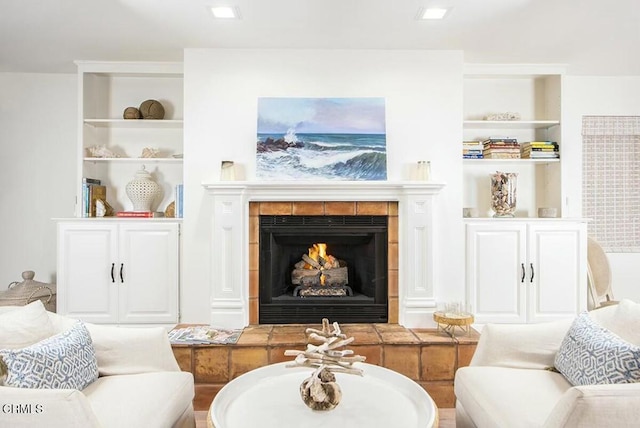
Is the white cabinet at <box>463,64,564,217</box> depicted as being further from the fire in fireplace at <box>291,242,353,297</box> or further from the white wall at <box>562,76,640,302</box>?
the fire in fireplace at <box>291,242,353,297</box>

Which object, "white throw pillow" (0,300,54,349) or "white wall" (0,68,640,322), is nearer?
"white throw pillow" (0,300,54,349)

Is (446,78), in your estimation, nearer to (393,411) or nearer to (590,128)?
(590,128)

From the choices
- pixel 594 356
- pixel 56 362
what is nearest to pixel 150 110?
pixel 56 362

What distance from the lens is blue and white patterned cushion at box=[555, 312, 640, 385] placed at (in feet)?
5.03

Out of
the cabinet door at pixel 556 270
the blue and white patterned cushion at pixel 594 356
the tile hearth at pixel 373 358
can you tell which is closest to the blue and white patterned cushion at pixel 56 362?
the tile hearth at pixel 373 358

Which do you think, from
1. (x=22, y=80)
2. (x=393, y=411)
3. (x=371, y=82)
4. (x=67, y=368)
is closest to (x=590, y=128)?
(x=371, y=82)

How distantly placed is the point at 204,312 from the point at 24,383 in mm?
1841

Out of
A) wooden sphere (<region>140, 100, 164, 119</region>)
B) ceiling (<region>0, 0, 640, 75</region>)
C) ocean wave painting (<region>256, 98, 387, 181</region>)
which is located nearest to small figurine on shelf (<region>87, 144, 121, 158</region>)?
wooden sphere (<region>140, 100, 164, 119</region>)

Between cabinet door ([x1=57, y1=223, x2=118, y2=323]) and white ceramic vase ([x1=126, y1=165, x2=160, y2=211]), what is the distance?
0.32m

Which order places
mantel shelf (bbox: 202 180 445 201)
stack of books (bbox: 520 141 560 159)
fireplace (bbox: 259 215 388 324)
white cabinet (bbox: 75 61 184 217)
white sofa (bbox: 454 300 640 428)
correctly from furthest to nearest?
white cabinet (bbox: 75 61 184 217)
stack of books (bbox: 520 141 560 159)
fireplace (bbox: 259 215 388 324)
mantel shelf (bbox: 202 180 445 201)
white sofa (bbox: 454 300 640 428)

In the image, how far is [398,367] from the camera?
269 cm

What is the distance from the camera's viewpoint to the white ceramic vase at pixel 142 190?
11.4ft

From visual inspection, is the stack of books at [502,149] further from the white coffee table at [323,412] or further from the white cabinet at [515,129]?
the white coffee table at [323,412]

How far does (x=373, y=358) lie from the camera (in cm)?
269
